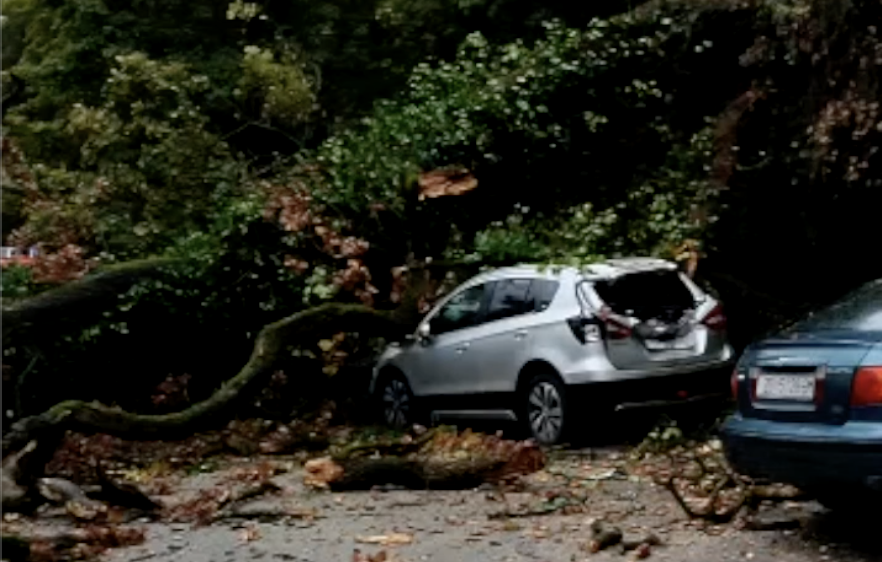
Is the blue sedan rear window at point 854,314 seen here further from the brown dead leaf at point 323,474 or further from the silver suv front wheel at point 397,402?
the silver suv front wheel at point 397,402

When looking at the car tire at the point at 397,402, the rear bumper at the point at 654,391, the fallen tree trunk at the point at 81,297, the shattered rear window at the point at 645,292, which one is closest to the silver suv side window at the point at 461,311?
the car tire at the point at 397,402

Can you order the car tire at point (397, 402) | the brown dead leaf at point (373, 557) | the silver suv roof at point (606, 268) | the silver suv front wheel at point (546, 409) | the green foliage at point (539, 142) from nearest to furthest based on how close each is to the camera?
1. the brown dead leaf at point (373, 557)
2. the silver suv front wheel at point (546, 409)
3. the silver suv roof at point (606, 268)
4. the car tire at point (397, 402)
5. the green foliage at point (539, 142)

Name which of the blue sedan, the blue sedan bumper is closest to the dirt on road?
the blue sedan

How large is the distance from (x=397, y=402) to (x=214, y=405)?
270 centimetres

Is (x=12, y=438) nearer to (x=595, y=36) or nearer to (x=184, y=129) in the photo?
(x=184, y=129)

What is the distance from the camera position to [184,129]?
16.5 m

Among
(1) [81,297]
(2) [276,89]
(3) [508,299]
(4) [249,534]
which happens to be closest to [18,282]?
(1) [81,297]

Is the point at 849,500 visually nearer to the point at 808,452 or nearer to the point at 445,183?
the point at 808,452

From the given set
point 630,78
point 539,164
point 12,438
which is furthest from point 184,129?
point 12,438

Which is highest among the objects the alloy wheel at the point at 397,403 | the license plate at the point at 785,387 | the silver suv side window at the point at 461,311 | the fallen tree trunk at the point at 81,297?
the fallen tree trunk at the point at 81,297

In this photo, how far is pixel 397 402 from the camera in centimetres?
1394

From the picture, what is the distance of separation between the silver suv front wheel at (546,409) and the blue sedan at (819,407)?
4017mm

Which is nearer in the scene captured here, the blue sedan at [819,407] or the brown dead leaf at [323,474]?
the blue sedan at [819,407]

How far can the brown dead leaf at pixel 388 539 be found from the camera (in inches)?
313
